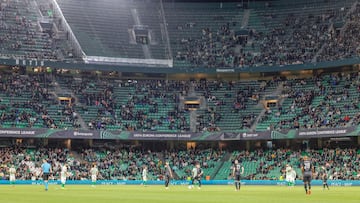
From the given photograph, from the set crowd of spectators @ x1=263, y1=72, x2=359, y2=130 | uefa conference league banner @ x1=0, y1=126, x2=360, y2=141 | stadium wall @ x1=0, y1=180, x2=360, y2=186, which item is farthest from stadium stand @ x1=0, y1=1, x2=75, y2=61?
crowd of spectators @ x1=263, y1=72, x2=359, y2=130

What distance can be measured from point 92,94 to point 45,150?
12.4 metres

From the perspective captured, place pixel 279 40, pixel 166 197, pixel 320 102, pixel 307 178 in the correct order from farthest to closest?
1. pixel 279 40
2. pixel 320 102
3. pixel 307 178
4. pixel 166 197

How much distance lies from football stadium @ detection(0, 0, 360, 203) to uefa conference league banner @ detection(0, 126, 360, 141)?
14cm

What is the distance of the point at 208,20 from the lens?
320 ft

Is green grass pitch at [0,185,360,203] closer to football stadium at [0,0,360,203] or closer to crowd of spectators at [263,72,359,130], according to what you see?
football stadium at [0,0,360,203]

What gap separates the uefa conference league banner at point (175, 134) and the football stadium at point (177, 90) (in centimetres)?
14

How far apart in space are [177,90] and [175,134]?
9.78m

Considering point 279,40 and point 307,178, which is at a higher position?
point 279,40

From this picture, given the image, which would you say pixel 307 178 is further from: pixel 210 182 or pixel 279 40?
pixel 279 40

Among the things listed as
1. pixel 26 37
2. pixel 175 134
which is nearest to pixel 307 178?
pixel 175 134

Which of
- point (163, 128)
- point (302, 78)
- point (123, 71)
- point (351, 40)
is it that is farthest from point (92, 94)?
point (351, 40)

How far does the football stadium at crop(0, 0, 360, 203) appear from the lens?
7469 centimetres

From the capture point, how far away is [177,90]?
8881 cm

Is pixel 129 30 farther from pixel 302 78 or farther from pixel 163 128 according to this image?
pixel 302 78
